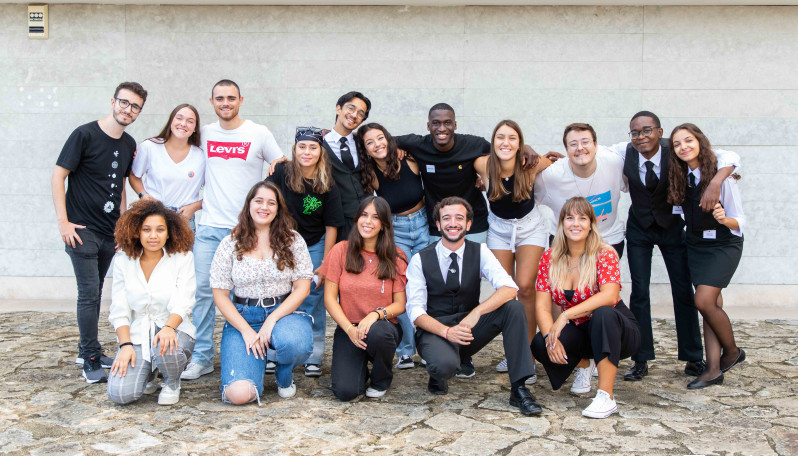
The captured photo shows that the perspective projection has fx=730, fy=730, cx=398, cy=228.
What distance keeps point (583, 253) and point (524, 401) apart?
0.94 meters

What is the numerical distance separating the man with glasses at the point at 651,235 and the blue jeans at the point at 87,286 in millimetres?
3356

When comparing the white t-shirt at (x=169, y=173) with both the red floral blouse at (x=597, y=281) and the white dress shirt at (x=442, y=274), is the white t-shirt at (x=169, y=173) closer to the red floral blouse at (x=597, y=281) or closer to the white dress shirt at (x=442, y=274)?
the white dress shirt at (x=442, y=274)

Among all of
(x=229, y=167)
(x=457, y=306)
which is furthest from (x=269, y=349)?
(x=229, y=167)

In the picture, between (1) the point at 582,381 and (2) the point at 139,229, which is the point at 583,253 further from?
(2) the point at 139,229

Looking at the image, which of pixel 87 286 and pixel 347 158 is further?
pixel 347 158

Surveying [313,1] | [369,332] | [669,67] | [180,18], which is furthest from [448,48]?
[369,332]

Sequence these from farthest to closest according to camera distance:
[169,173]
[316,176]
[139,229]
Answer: [169,173] < [316,176] < [139,229]

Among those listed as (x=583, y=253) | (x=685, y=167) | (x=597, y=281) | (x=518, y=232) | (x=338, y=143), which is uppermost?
(x=338, y=143)

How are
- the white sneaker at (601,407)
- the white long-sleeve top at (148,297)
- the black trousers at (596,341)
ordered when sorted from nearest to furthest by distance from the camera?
the white sneaker at (601,407) → the black trousers at (596,341) → the white long-sleeve top at (148,297)

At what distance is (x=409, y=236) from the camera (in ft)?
15.9

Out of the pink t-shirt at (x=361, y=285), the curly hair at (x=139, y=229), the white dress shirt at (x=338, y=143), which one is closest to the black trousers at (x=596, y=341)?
the pink t-shirt at (x=361, y=285)

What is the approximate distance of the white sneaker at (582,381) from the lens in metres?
4.28

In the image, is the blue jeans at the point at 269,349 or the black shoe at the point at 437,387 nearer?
the blue jeans at the point at 269,349

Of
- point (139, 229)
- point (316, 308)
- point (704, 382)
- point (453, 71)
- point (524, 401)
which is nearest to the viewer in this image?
point (524, 401)
